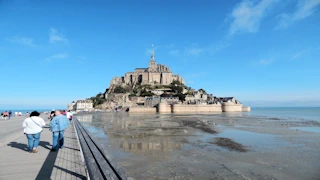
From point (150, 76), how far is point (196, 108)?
30455 mm

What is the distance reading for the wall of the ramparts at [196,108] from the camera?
68.6 metres

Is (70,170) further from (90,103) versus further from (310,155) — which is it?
(90,103)

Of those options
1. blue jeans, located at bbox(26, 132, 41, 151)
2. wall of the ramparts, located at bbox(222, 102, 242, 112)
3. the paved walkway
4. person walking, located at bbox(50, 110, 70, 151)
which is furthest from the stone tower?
the paved walkway

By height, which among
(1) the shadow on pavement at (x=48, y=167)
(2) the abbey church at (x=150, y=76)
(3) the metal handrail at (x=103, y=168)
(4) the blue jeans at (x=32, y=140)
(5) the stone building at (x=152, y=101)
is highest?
(2) the abbey church at (x=150, y=76)

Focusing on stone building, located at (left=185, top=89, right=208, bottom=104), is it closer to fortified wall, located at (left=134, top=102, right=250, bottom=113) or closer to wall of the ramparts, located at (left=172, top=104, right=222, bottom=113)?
wall of the ramparts, located at (left=172, top=104, right=222, bottom=113)

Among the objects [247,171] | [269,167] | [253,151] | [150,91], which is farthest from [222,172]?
[150,91]

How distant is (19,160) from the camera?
573 centimetres

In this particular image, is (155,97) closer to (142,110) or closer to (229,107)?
(142,110)

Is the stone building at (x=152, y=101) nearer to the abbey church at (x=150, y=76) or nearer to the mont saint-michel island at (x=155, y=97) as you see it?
the mont saint-michel island at (x=155, y=97)

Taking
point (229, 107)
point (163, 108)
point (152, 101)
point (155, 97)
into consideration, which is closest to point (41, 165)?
point (163, 108)

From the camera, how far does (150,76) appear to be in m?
95.9

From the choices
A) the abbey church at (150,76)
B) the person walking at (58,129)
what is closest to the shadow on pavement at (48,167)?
the person walking at (58,129)

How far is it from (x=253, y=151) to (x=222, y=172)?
4050 mm

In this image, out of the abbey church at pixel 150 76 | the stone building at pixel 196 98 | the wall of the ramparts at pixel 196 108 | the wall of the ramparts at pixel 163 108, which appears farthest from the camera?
the abbey church at pixel 150 76
